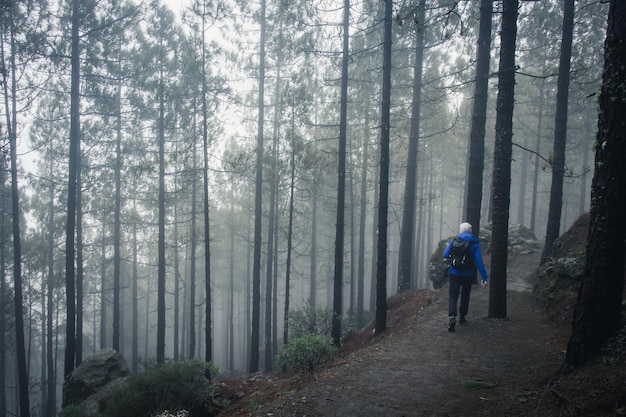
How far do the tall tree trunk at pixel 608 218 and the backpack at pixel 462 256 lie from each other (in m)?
3.09

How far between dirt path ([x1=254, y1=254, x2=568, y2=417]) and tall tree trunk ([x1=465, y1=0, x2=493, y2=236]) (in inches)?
133

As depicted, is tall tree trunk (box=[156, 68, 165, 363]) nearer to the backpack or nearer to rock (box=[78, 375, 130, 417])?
rock (box=[78, 375, 130, 417])

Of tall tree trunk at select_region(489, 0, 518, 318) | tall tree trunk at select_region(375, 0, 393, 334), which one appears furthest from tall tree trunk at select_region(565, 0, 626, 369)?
tall tree trunk at select_region(375, 0, 393, 334)

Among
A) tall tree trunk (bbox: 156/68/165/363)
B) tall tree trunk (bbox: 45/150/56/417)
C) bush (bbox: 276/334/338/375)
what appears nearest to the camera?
bush (bbox: 276/334/338/375)

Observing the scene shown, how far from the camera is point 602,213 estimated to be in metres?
4.07

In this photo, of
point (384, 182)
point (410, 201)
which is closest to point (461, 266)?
point (384, 182)

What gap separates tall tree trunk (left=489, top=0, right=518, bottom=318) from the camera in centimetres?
707

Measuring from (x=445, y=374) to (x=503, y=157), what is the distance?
15.1 feet

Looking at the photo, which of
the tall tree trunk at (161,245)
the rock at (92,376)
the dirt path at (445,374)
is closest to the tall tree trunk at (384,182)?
the dirt path at (445,374)

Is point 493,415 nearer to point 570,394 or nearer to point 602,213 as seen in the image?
point 570,394

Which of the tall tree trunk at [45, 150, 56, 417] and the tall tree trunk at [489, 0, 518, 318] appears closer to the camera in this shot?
the tall tree trunk at [489, 0, 518, 318]

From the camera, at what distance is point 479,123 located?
35.7 feet

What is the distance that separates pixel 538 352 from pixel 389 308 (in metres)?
7.15

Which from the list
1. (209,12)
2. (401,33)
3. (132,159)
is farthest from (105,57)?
(401,33)
